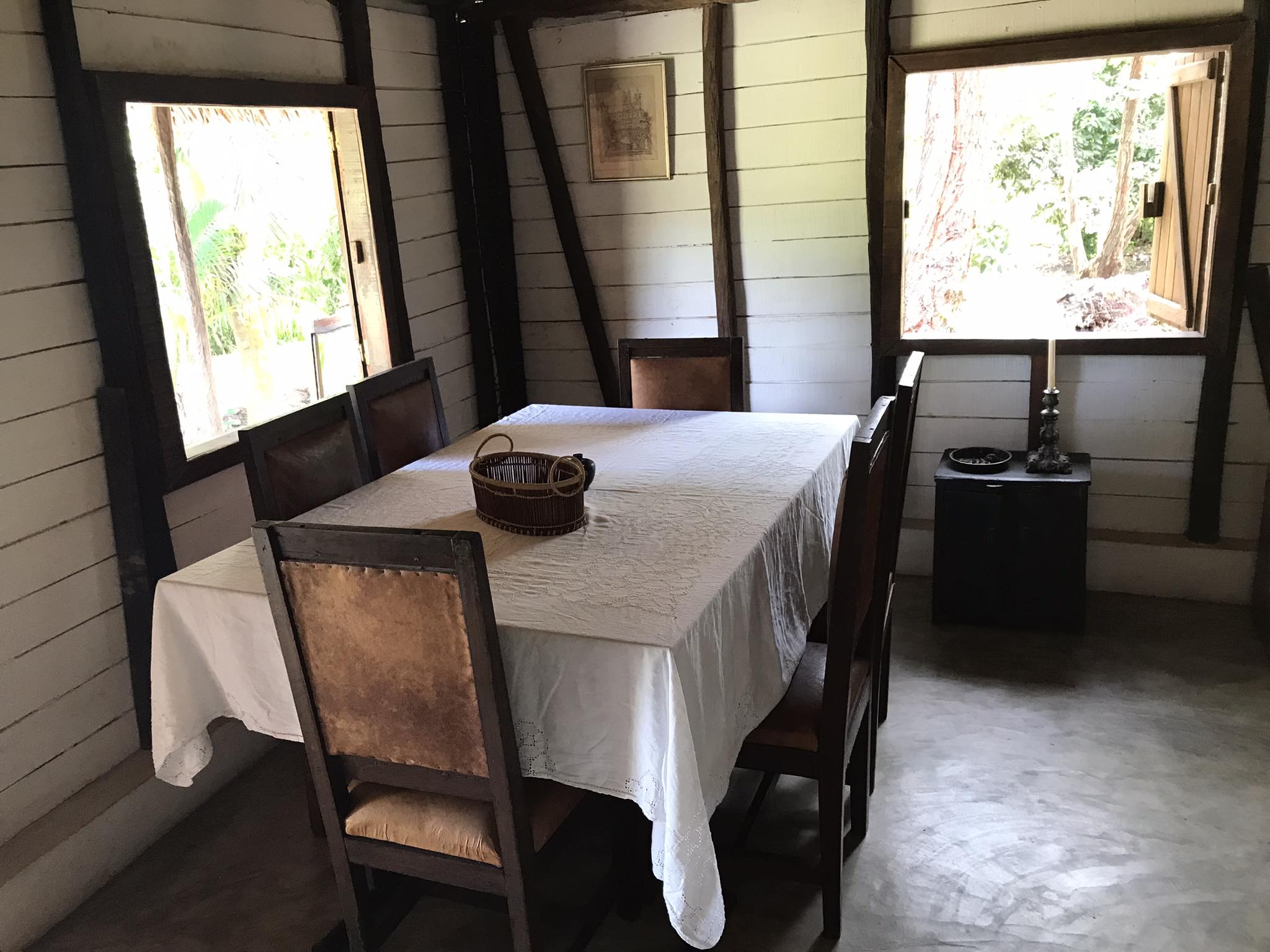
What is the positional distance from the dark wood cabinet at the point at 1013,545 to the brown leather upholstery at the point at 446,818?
1919 millimetres

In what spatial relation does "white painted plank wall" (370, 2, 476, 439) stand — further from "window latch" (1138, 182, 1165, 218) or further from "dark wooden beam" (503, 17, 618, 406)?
"window latch" (1138, 182, 1165, 218)

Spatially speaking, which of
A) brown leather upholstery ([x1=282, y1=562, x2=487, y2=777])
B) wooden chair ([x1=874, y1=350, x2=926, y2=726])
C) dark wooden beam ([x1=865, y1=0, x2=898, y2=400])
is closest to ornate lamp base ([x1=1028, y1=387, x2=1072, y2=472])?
dark wooden beam ([x1=865, y1=0, x2=898, y2=400])

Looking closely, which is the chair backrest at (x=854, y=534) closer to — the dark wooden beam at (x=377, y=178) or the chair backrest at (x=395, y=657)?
the chair backrest at (x=395, y=657)

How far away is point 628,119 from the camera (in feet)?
12.3

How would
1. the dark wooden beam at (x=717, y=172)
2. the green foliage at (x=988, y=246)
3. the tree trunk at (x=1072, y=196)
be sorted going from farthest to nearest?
the green foliage at (x=988, y=246) → the tree trunk at (x=1072, y=196) → the dark wooden beam at (x=717, y=172)

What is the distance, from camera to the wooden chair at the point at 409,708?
A: 156cm

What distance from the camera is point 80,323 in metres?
2.43

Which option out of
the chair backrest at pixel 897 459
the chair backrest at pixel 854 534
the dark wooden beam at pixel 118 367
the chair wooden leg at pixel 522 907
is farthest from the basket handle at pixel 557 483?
the dark wooden beam at pixel 118 367

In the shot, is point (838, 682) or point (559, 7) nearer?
point (838, 682)

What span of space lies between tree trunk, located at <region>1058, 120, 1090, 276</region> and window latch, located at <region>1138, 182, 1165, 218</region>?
2.34 m

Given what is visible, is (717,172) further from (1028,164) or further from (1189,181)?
(1028,164)

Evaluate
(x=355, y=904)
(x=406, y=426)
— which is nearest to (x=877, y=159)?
(x=406, y=426)

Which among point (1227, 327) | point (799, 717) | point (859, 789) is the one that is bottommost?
point (859, 789)

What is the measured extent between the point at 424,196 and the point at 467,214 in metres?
0.25
